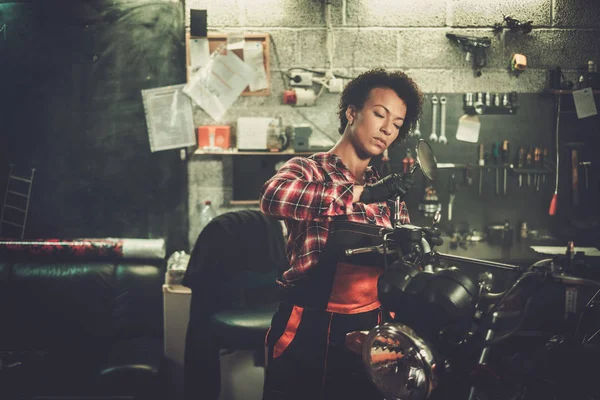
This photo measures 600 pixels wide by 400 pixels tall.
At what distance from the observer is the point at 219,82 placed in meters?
3.53

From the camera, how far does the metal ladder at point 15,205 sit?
3.46m

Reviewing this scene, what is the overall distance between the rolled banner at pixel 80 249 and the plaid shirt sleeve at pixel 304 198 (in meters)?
1.93

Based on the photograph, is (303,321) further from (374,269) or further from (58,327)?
(58,327)

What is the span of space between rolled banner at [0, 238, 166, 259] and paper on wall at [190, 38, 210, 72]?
48.6 inches

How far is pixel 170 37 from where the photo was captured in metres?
3.44

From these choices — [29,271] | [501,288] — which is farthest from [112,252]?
[501,288]

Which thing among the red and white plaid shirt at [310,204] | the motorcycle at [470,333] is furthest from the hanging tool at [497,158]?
the motorcycle at [470,333]

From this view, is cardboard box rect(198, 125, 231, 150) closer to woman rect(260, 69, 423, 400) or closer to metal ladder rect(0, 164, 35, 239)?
metal ladder rect(0, 164, 35, 239)

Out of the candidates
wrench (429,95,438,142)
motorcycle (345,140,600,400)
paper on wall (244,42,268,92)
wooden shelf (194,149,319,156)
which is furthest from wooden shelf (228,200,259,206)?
motorcycle (345,140,600,400)

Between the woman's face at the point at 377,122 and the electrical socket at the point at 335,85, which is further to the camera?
the electrical socket at the point at 335,85

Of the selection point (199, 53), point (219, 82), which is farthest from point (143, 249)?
point (199, 53)

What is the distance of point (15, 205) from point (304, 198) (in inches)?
108

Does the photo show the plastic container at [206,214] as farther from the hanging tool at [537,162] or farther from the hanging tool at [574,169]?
the hanging tool at [574,169]

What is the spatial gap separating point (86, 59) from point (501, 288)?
314 centimetres
